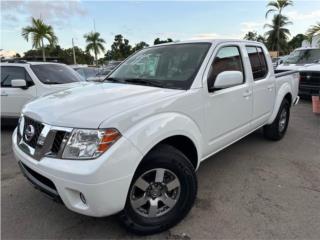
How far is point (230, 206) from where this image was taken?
3104 mm

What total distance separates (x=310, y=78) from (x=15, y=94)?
859 cm

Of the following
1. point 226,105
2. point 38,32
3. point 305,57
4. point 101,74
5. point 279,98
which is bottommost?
point 279,98

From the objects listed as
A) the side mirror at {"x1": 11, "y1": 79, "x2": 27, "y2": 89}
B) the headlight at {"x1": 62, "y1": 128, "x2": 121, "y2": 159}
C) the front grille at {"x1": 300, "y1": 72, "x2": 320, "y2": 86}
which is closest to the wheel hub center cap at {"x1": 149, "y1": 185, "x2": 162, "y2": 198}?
the headlight at {"x1": 62, "y1": 128, "x2": 121, "y2": 159}

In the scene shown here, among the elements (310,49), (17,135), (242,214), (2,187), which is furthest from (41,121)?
(310,49)

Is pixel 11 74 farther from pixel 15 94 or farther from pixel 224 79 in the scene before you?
pixel 224 79

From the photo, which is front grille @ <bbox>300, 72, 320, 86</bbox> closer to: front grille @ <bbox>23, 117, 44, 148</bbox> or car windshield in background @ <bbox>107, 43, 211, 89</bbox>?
car windshield in background @ <bbox>107, 43, 211, 89</bbox>

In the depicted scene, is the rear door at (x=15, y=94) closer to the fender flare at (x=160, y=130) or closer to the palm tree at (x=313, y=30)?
the fender flare at (x=160, y=130)

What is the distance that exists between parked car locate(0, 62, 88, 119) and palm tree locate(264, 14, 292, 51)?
41219mm

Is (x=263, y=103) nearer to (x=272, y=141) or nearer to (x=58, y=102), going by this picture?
(x=272, y=141)

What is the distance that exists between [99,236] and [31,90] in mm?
4622

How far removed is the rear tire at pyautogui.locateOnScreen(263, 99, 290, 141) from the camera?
510cm

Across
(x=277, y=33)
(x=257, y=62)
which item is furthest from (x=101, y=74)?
(x=277, y=33)

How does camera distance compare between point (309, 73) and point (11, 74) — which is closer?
point (11, 74)

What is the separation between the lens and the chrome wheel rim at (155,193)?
8.32 ft
